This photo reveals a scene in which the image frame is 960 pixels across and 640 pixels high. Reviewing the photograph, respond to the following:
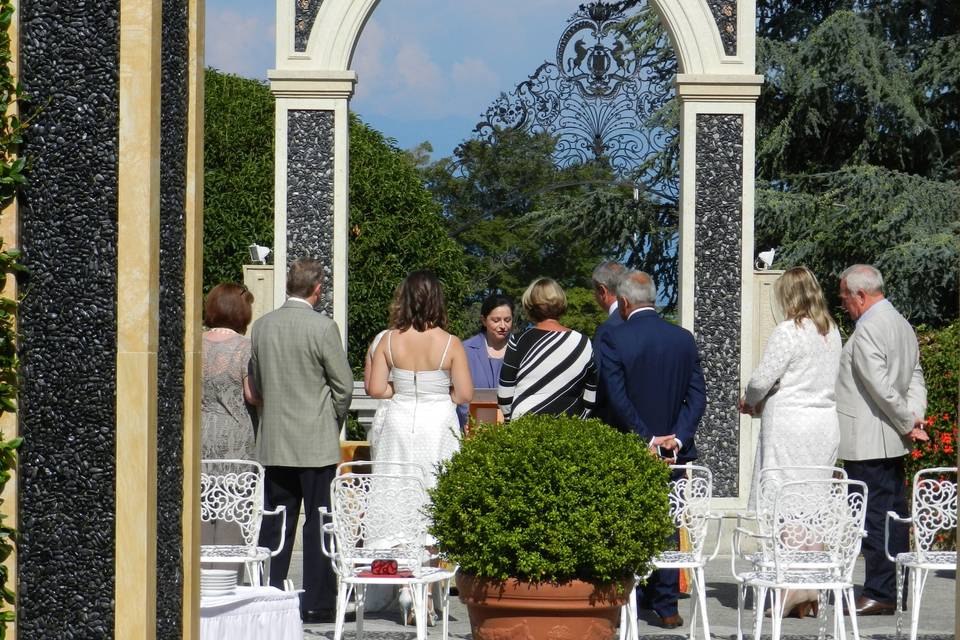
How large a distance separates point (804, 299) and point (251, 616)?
140 inches

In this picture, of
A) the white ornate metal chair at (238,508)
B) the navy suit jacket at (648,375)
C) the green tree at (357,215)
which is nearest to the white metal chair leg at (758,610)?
the navy suit jacket at (648,375)

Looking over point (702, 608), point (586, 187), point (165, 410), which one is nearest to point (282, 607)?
point (165, 410)

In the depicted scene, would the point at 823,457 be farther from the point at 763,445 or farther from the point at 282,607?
the point at 282,607

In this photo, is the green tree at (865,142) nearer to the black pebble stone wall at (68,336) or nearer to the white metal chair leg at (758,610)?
the white metal chair leg at (758,610)

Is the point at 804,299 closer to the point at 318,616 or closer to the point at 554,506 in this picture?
the point at 554,506

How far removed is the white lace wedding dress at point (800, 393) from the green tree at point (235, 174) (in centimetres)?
1017

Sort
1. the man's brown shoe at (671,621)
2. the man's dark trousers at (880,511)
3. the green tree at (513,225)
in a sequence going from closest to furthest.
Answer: the man's brown shoe at (671,621) → the man's dark trousers at (880,511) → the green tree at (513,225)

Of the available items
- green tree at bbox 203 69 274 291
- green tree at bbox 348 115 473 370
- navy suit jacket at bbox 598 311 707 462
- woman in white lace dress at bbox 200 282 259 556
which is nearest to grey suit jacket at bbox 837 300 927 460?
navy suit jacket at bbox 598 311 707 462

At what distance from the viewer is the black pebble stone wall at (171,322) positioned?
13.5 ft

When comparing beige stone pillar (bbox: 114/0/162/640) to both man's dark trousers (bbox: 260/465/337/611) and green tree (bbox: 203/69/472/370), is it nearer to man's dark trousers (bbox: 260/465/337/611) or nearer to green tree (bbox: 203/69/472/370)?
man's dark trousers (bbox: 260/465/337/611)

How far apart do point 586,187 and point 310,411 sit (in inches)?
645

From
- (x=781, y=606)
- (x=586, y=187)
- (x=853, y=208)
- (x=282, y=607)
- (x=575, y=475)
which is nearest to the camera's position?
(x=282, y=607)

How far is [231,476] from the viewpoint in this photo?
6.45 m

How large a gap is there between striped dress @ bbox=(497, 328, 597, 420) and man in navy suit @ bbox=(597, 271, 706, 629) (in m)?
0.13
